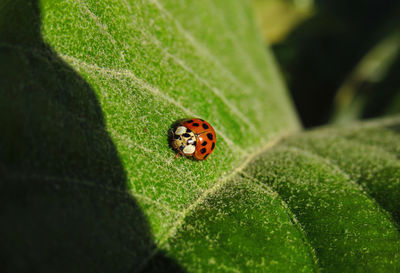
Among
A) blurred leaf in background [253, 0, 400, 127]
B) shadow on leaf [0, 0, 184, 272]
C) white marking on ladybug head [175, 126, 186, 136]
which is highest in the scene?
blurred leaf in background [253, 0, 400, 127]

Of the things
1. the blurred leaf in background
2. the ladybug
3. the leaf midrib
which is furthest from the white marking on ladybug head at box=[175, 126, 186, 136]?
the blurred leaf in background

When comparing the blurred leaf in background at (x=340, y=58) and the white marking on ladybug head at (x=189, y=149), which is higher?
the blurred leaf in background at (x=340, y=58)

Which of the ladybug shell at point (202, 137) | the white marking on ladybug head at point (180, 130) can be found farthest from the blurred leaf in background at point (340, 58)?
the white marking on ladybug head at point (180, 130)

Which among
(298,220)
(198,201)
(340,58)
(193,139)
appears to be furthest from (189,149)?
(340,58)

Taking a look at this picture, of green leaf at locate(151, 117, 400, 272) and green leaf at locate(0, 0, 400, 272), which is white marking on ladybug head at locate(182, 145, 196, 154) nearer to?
green leaf at locate(0, 0, 400, 272)

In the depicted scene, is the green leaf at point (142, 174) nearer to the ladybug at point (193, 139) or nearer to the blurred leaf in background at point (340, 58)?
the ladybug at point (193, 139)

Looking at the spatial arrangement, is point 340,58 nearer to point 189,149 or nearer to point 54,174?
point 189,149

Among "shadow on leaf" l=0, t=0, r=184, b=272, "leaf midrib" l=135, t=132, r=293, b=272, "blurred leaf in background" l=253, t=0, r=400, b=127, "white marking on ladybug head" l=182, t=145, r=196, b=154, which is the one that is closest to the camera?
"shadow on leaf" l=0, t=0, r=184, b=272

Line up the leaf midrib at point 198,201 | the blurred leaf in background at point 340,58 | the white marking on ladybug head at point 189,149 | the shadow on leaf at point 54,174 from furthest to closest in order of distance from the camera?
the blurred leaf in background at point 340,58 → the white marking on ladybug head at point 189,149 → the leaf midrib at point 198,201 → the shadow on leaf at point 54,174
